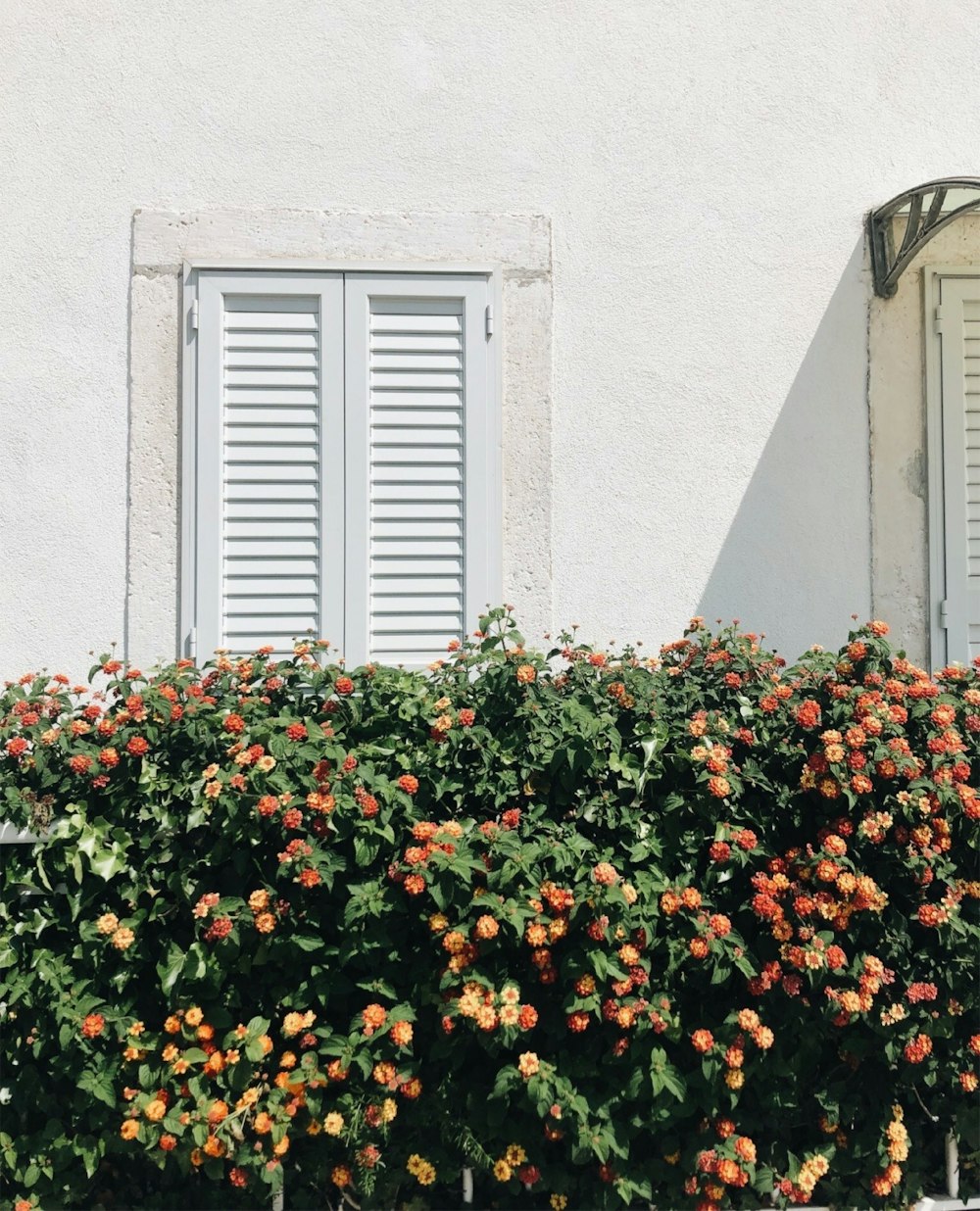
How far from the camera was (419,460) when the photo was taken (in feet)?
12.8

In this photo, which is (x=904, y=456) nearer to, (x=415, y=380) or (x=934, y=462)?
(x=934, y=462)

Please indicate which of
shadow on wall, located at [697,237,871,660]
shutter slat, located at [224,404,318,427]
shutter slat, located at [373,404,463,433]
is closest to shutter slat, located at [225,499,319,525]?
shutter slat, located at [224,404,318,427]

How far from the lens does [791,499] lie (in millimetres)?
4051

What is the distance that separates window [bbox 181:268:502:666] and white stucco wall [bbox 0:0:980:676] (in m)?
0.26

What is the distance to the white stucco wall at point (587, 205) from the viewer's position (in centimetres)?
381

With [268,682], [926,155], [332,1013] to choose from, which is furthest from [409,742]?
[926,155]

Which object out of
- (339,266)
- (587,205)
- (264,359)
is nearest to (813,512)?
(587,205)

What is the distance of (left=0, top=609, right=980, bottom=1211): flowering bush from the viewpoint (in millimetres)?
2471

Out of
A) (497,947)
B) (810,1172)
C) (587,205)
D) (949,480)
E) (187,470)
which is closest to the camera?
(497,947)

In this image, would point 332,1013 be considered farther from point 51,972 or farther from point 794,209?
point 794,209

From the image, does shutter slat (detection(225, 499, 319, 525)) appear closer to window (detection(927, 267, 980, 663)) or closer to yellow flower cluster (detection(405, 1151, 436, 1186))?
yellow flower cluster (detection(405, 1151, 436, 1186))

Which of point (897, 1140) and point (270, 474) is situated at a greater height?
point (270, 474)

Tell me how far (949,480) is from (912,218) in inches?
40.7

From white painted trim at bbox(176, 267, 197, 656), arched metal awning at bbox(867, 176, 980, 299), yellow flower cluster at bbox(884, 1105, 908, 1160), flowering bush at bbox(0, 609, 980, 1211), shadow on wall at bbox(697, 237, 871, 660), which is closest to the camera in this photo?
flowering bush at bbox(0, 609, 980, 1211)
